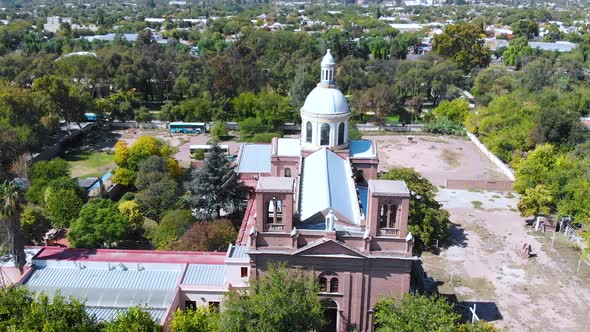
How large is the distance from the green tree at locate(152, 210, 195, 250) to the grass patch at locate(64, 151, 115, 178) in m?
21.1

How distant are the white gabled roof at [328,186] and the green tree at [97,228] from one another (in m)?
13.0

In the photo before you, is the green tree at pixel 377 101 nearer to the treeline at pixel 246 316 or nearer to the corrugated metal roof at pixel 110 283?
the corrugated metal roof at pixel 110 283

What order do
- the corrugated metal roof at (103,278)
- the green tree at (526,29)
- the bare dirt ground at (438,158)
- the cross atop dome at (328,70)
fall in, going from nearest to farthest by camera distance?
1. the corrugated metal roof at (103,278)
2. the cross atop dome at (328,70)
3. the bare dirt ground at (438,158)
4. the green tree at (526,29)

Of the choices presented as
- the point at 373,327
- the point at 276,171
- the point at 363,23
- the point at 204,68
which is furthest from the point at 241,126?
the point at 363,23

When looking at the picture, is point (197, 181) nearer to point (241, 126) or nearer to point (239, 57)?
point (241, 126)

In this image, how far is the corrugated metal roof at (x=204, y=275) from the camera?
1153 inches

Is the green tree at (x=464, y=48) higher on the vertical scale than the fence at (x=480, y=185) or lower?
higher

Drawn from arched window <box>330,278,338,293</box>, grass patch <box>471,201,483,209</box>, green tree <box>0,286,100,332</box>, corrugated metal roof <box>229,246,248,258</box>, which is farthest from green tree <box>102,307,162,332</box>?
grass patch <box>471,201,483,209</box>

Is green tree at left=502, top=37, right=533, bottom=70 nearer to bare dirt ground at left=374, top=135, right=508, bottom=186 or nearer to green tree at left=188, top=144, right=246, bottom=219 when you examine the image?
bare dirt ground at left=374, top=135, right=508, bottom=186

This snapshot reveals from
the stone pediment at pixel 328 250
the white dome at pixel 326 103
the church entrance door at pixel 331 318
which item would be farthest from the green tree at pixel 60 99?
the church entrance door at pixel 331 318

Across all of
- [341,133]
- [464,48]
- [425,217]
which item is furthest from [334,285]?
[464,48]

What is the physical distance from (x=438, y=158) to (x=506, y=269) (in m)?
27.1

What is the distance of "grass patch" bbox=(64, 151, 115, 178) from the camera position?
55.5 meters

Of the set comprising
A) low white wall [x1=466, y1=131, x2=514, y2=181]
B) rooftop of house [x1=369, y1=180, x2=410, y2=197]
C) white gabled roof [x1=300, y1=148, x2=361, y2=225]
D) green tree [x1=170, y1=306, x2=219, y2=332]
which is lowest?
low white wall [x1=466, y1=131, x2=514, y2=181]
